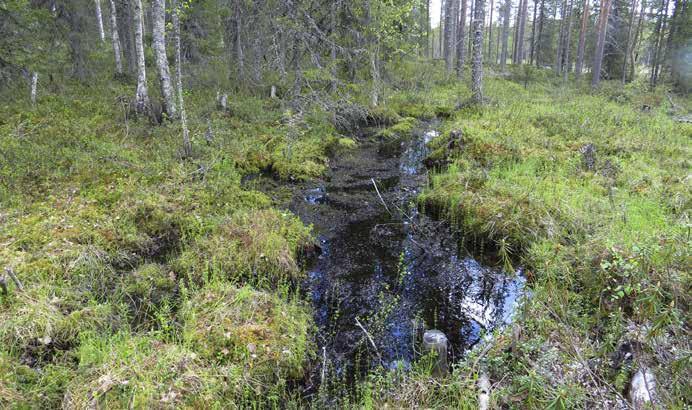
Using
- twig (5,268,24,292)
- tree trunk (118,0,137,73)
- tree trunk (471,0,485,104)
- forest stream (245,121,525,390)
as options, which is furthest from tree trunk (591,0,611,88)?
twig (5,268,24,292)

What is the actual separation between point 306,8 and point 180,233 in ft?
31.1

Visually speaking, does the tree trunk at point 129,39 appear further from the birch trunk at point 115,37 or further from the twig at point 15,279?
Result: the twig at point 15,279

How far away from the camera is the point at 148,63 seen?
19.7m

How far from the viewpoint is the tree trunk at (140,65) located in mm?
11016

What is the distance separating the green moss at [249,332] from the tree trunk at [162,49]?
8.32 meters

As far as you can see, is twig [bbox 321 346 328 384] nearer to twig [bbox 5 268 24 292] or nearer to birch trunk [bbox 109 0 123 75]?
twig [bbox 5 268 24 292]

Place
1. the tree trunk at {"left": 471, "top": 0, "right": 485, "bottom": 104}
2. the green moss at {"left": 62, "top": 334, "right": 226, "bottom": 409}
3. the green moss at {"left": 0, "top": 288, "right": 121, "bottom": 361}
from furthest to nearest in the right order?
the tree trunk at {"left": 471, "top": 0, "right": 485, "bottom": 104}, the green moss at {"left": 0, "top": 288, "right": 121, "bottom": 361}, the green moss at {"left": 62, "top": 334, "right": 226, "bottom": 409}

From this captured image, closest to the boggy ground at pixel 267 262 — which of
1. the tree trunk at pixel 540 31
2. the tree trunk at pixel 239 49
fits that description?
the tree trunk at pixel 239 49

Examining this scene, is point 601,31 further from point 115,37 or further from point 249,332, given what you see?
point 249,332

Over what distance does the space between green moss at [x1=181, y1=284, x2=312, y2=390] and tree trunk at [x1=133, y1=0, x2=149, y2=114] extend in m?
9.19

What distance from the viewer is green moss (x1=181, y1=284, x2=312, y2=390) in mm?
3934

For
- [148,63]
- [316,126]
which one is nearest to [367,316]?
[316,126]

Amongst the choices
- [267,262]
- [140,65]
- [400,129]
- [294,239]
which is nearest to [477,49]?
[400,129]

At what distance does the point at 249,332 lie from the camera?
4238 millimetres
